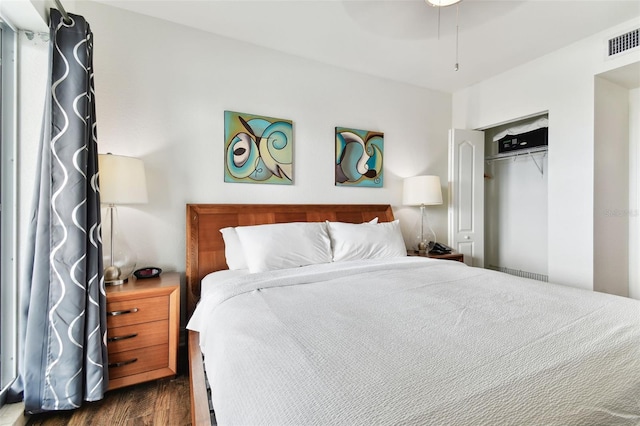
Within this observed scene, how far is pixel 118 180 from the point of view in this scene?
181 cm

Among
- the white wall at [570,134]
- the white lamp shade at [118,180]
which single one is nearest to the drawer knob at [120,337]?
the white lamp shade at [118,180]

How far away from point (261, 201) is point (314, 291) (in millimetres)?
1258

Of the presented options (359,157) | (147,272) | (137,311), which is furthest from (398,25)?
(137,311)

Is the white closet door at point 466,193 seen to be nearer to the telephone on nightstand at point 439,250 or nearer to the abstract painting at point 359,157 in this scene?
the telephone on nightstand at point 439,250

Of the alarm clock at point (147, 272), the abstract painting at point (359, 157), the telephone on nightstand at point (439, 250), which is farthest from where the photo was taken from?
the telephone on nightstand at point (439, 250)

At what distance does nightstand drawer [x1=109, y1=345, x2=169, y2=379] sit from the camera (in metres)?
1.70

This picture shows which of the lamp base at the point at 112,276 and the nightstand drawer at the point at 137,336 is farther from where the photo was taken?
the lamp base at the point at 112,276

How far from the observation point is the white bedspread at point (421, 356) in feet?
2.13

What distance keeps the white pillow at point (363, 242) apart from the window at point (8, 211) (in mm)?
1946

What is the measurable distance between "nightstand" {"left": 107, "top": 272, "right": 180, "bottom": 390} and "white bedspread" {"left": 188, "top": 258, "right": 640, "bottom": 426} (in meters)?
0.52

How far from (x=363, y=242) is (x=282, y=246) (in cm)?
69

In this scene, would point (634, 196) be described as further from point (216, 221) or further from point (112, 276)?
point (112, 276)

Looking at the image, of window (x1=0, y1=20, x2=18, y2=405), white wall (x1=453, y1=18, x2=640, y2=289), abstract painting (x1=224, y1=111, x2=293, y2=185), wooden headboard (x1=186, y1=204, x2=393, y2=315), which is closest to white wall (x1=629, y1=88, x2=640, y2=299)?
white wall (x1=453, y1=18, x2=640, y2=289)

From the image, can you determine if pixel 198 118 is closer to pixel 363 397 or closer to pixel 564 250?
pixel 363 397
